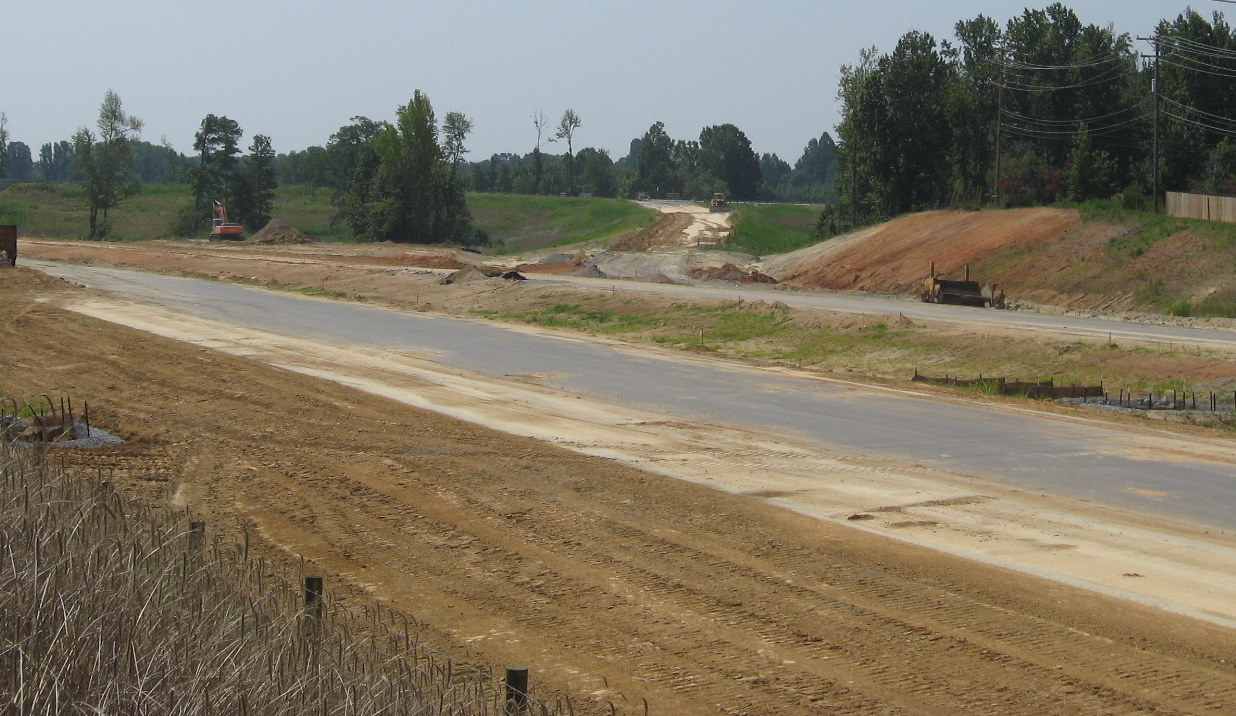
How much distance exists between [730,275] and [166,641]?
177 ft

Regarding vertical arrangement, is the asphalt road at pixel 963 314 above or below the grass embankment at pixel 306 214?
below

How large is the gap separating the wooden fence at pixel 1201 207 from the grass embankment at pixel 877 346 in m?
22.6

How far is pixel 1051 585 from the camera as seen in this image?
31.8 feet

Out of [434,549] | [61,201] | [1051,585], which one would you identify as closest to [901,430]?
[1051,585]

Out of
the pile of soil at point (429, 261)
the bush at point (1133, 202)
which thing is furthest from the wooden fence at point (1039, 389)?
the pile of soil at point (429, 261)

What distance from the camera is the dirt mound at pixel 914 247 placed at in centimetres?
5356

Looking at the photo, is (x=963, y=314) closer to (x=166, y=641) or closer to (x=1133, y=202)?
(x=1133, y=202)

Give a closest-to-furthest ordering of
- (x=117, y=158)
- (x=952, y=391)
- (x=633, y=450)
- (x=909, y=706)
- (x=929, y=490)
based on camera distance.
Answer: (x=909, y=706)
(x=929, y=490)
(x=633, y=450)
(x=952, y=391)
(x=117, y=158)

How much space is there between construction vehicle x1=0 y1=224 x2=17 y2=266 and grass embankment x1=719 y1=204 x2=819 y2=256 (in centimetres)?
4091

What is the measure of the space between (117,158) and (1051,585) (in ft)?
375

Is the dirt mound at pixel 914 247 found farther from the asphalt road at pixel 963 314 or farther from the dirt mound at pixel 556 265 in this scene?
the dirt mound at pixel 556 265

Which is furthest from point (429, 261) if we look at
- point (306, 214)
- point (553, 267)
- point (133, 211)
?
point (133, 211)

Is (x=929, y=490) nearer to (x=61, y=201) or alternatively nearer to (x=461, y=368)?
(x=461, y=368)

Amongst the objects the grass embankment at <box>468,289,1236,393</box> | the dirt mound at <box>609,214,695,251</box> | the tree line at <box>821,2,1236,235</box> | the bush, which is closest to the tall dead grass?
the grass embankment at <box>468,289,1236,393</box>
